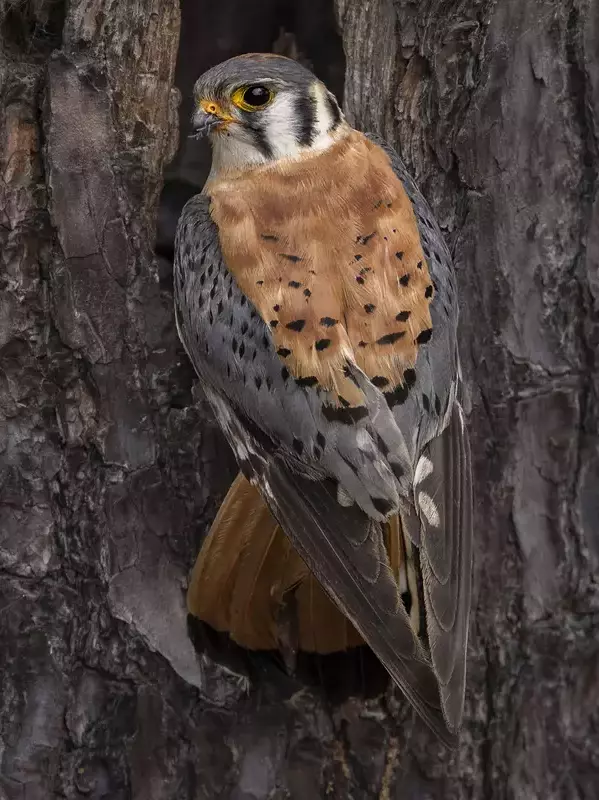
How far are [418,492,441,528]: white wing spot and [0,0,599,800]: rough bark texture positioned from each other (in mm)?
257

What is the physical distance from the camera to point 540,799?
2096mm

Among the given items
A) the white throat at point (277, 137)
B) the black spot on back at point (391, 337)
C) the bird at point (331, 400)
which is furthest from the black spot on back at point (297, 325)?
the white throat at point (277, 137)

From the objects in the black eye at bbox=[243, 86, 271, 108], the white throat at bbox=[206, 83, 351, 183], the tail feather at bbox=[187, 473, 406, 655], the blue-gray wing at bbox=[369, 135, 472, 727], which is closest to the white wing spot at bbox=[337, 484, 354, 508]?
the blue-gray wing at bbox=[369, 135, 472, 727]

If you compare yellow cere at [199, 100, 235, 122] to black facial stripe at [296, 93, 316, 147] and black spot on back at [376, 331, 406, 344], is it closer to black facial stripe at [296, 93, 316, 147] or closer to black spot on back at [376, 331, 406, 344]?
black facial stripe at [296, 93, 316, 147]

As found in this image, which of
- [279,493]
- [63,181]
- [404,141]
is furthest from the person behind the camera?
[404,141]

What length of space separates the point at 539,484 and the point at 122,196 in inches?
46.9

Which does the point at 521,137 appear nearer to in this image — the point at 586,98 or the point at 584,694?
the point at 586,98

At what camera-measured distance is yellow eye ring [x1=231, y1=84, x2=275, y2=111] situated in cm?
214

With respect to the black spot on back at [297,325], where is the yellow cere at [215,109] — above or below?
above

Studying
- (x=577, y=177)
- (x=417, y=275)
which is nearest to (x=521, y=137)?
(x=577, y=177)

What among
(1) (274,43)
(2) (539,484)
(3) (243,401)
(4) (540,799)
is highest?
(1) (274,43)

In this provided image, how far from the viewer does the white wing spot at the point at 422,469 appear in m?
1.95

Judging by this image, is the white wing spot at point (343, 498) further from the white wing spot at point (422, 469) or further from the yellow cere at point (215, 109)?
the yellow cere at point (215, 109)

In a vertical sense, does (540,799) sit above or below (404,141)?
below
